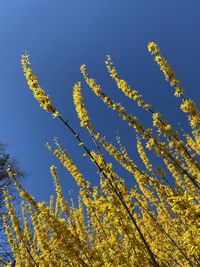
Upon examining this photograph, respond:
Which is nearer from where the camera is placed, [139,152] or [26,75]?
[26,75]

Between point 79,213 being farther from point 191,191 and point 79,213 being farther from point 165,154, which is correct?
point 165,154

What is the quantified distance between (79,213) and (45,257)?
6.47 feet

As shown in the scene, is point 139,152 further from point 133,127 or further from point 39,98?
point 39,98

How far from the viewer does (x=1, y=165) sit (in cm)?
1494

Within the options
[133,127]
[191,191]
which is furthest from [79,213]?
[133,127]

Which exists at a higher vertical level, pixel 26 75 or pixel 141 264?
pixel 26 75

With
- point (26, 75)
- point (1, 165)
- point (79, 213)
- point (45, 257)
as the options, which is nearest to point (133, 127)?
point (26, 75)

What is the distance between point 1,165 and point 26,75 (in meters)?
10.8

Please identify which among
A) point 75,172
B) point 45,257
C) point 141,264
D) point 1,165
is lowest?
point 141,264

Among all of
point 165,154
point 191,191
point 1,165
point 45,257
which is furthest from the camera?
point 1,165

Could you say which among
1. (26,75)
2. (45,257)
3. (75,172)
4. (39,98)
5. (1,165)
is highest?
(1,165)

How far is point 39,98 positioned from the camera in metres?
4.23

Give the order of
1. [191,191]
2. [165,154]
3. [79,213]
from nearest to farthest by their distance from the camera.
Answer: [165,154] < [191,191] < [79,213]

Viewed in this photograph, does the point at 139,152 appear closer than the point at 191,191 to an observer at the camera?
No
